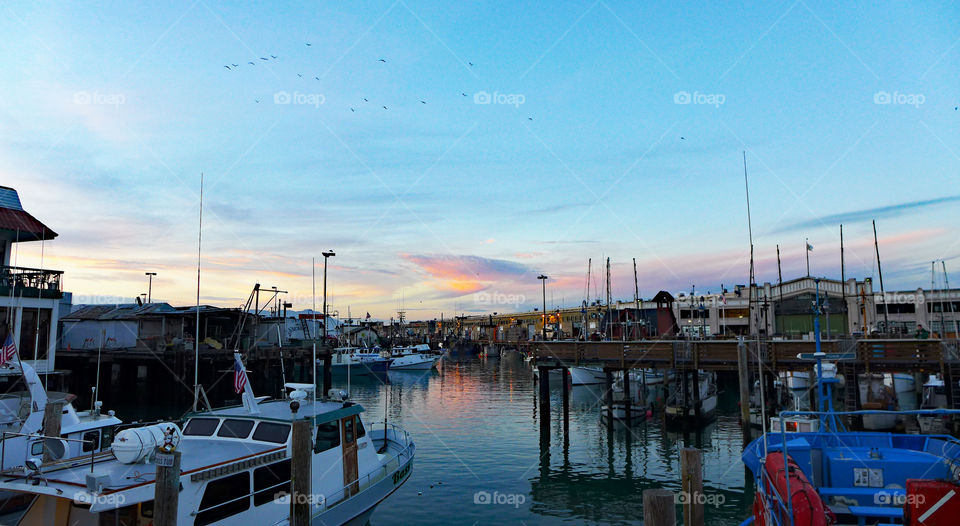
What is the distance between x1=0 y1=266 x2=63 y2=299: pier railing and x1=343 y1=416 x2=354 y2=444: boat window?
22.4 meters

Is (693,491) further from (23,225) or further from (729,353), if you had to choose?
(23,225)

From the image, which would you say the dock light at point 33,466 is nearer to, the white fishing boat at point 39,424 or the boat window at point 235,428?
the boat window at point 235,428

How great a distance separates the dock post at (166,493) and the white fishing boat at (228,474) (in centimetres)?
47

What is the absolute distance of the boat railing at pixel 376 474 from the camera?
14.8 metres

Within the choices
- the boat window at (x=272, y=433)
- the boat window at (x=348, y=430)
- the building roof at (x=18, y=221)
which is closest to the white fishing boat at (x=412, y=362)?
the building roof at (x=18, y=221)

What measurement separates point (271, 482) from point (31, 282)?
24474 mm

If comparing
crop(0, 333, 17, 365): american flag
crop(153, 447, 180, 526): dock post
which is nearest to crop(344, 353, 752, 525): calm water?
crop(153, 447, 180, 526): dock post

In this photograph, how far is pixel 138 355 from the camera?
4619 centimetres

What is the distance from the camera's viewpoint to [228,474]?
12.1 metres

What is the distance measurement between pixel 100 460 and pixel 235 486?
2.85 metres

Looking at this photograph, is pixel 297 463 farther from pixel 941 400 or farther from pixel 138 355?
pixel 138 355

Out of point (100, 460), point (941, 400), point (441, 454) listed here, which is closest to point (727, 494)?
point (441, 454)

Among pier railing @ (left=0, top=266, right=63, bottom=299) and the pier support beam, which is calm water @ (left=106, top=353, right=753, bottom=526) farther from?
pier railing @ (left=0, top=266, right=63, bottom=299)

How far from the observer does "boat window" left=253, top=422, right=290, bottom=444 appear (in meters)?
13.9
